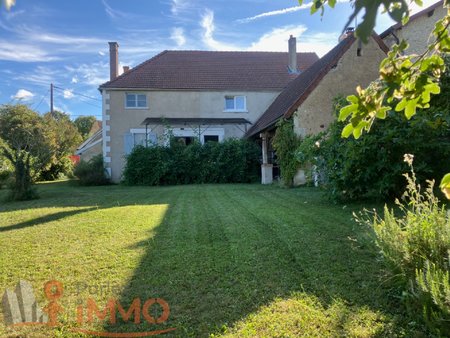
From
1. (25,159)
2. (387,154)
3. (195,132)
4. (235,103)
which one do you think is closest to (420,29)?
(387,154)

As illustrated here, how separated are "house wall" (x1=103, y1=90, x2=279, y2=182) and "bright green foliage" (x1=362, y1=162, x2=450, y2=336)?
18.2 metres

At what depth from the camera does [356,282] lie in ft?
10.5

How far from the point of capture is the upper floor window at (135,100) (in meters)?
20.9

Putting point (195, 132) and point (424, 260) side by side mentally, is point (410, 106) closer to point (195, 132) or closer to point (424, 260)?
point (424, 260)

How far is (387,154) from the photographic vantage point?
6.84 m

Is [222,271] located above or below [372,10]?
below

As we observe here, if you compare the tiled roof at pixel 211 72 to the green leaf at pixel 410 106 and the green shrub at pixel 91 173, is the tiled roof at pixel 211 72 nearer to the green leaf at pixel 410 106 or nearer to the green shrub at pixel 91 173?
the green shrub at pixel 91 173

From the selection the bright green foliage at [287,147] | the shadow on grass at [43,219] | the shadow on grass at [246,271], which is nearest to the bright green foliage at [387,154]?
the shadow on grass at [246,271]

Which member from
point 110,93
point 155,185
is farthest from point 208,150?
point 110,93

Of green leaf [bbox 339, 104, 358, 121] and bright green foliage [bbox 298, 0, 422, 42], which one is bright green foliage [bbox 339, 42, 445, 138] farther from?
bright green foliage [bbox 298, 0, 422, 42]

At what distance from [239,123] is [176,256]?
56.2 feet

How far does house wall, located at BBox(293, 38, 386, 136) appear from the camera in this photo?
1317 cm

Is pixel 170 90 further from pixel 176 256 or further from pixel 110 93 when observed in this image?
pixel 176 256

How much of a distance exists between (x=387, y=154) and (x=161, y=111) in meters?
16.2
